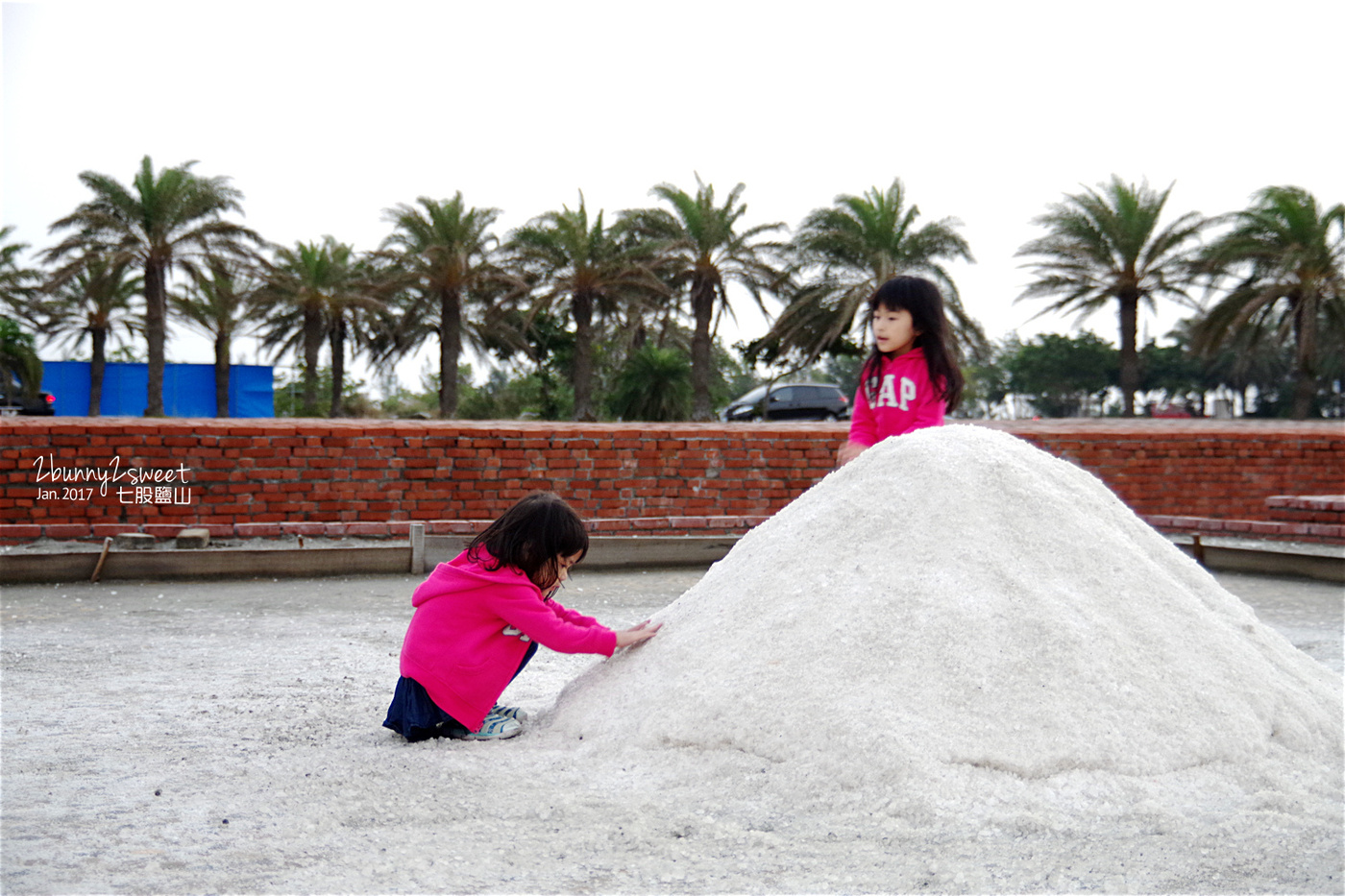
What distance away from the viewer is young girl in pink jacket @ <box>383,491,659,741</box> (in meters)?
2.81

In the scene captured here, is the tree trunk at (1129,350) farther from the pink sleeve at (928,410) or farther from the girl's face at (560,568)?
the girl's face at (560,568)

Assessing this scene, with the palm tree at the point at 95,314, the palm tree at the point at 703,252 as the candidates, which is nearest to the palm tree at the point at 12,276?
the palm tree at the point at 95,314

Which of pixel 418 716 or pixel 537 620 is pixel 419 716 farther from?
pixel 537 620

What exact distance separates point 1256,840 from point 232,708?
2.97m

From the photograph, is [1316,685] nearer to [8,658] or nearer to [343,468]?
[8,658]

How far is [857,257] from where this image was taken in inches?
800

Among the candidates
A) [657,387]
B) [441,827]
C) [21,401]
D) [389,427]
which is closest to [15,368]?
[21,401]

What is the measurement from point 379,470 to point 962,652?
20.5 ft

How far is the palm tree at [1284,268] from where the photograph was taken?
61.4ft

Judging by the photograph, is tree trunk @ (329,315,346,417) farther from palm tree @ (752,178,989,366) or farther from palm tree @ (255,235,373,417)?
palm tree @ (752,178,989,366)

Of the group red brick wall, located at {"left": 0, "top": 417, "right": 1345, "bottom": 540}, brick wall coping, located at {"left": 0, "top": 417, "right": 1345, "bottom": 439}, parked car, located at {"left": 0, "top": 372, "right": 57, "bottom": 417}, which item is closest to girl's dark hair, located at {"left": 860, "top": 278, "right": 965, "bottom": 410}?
brick wall coping, located at {"left": 0, "top": 417, "right": 1345, "bottom": 439}

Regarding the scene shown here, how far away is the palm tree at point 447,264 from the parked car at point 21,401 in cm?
802

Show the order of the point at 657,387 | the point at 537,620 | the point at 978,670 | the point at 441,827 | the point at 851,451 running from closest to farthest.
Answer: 1. the point at 441,827
2. the point at 978,670
3. the point at 537,620
4. the point at 851,451
5. the point at 657,387

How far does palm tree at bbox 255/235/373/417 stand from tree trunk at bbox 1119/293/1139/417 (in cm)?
1583
